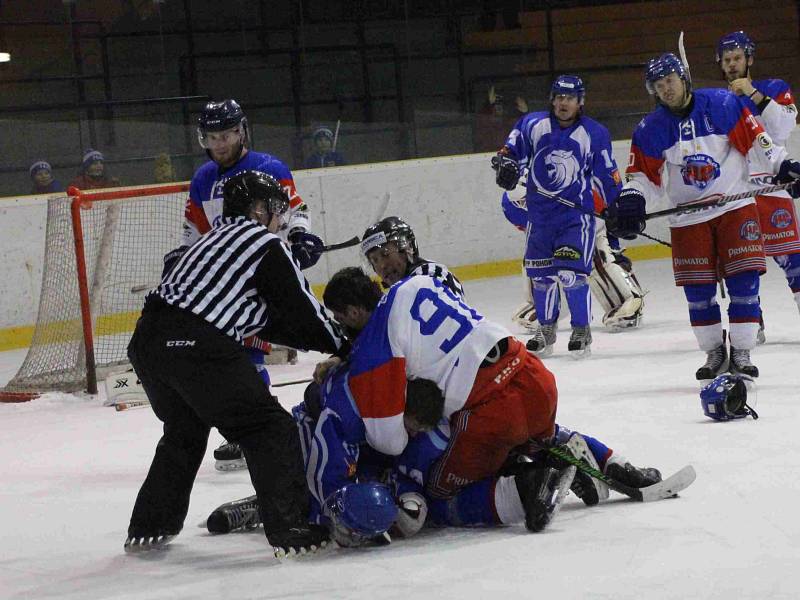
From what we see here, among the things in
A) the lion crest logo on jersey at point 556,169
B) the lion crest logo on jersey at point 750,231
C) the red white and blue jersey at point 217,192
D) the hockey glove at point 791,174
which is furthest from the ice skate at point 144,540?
the lion crest logo on jersey at point 556,169

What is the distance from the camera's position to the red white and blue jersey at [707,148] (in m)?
4.70

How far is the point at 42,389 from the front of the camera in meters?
6.05

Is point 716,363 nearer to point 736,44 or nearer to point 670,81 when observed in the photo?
point 670,81

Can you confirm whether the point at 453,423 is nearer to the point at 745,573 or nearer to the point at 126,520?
the point at 745,573

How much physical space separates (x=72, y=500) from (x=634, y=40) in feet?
30.9

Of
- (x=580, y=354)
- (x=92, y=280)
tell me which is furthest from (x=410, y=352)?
Result: (x=92, y=280)

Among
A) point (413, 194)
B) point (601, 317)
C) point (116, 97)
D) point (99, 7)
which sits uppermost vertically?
point (99, 7)

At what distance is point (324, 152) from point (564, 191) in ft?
10.8

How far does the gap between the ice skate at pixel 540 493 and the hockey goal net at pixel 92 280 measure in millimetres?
3322

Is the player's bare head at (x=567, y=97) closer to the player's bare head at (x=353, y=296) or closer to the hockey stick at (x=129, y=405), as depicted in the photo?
the hockey stick at (x=129, y=405)

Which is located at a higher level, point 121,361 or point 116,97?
point 116,97

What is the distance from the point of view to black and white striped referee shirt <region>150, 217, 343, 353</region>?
302cm

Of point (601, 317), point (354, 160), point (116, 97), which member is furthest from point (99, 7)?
point (601, 317)

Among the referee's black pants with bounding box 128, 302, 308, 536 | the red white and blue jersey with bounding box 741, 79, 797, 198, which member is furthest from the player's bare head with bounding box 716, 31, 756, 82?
the referee's black pants with bounding box 128, 302, 308, 536
